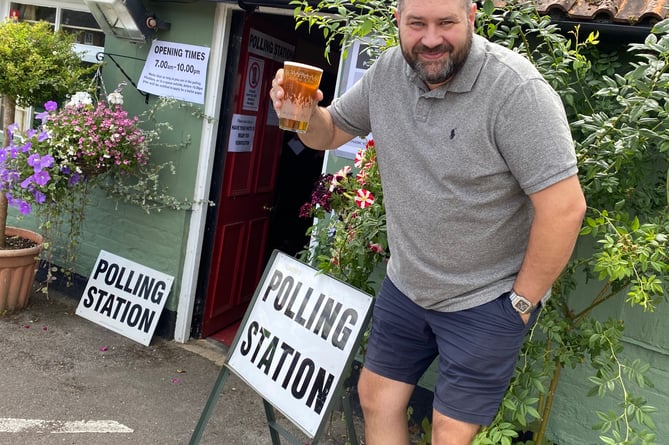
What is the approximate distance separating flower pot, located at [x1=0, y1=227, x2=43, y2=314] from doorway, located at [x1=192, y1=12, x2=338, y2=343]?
1.34 metres

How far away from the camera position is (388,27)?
8.91ft

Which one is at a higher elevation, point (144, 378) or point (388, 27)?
point (388, 27)

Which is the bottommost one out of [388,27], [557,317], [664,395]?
[664,395]

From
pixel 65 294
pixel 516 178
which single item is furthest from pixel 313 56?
pixel 516 178

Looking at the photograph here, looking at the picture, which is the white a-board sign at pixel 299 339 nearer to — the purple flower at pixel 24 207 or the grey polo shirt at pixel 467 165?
the grey polo shirt at pixel 467 165

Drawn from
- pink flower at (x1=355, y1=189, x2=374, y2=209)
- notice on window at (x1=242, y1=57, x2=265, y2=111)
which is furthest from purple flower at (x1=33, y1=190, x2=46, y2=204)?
pink flower at (x1=355, y1=189, x2=374, y2=209)

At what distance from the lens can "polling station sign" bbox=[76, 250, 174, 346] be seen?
180 inches

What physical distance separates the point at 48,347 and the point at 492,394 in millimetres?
3442

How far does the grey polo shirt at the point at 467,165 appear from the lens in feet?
5.74

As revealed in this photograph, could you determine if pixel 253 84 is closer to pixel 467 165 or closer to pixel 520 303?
pixel 467 165

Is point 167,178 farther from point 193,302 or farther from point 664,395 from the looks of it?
point 664,395

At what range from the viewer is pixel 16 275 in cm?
461

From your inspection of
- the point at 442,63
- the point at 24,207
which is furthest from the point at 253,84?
the point at 442,63

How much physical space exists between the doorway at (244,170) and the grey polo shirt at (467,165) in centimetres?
A: 249
